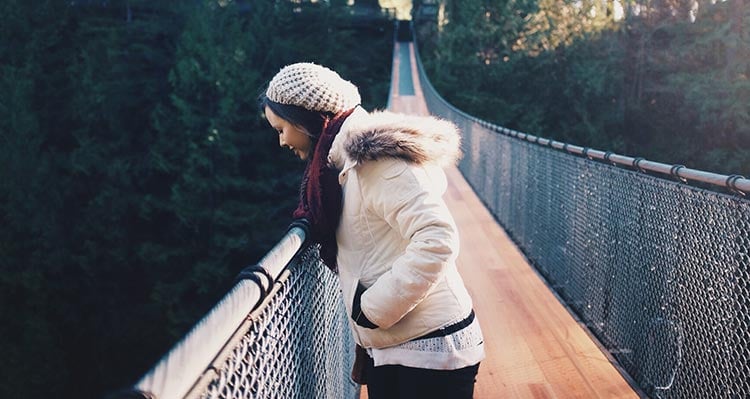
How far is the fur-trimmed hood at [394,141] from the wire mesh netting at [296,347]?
0.33 metres

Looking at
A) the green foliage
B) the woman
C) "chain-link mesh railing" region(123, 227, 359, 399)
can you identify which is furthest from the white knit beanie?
the green foliage

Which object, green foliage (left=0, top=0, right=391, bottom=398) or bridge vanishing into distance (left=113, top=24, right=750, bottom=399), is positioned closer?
bridge vanishing into distance (left=113, top=24, right=750, bottom=399)

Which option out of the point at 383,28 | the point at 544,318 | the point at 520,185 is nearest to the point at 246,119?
the point at 383,28

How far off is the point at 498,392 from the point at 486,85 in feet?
87.2

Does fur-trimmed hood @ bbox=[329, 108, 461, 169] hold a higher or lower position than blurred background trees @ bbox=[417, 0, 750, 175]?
higher

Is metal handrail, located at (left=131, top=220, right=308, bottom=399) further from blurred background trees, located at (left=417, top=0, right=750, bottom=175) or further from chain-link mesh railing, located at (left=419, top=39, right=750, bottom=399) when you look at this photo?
blurred background trees, located at (left=417, top=0, right=750, bottom=175)

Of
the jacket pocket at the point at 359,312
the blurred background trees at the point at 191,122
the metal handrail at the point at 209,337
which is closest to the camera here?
the metal handrail at the point at 209,337

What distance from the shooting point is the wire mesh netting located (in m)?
1.44

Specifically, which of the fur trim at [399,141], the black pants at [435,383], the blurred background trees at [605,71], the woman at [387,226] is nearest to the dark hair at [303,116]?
the woman at [387,226]

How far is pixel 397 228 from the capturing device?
181cm

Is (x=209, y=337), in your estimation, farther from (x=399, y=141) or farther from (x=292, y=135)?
(x=292, y=135)

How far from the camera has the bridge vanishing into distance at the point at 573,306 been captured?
1506 millimetres

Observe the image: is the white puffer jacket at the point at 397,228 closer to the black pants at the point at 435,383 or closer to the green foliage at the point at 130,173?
the black pants at the point at 435,383

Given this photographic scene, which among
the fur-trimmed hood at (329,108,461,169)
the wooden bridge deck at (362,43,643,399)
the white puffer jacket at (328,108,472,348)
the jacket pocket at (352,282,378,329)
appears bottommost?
the wooden bridge deck at (362,43,643,399)
